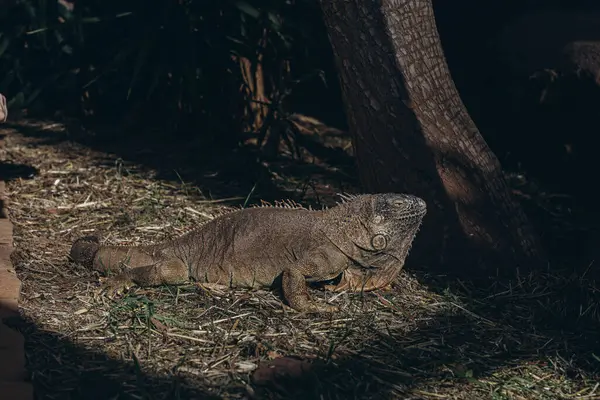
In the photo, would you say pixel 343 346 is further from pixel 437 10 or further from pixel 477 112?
pixel 437 10

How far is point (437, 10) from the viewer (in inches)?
347

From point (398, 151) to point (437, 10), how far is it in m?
3.17

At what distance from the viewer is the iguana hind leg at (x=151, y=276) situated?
550 centimetres

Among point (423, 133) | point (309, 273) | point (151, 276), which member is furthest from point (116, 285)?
point (423, 133)

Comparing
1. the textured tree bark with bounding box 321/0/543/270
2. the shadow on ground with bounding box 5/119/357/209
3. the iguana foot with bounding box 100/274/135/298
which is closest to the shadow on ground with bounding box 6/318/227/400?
the iguana foot with bounding box 100/274/135/298

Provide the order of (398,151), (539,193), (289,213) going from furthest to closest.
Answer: (539,193) → (398,151) → (289,213)

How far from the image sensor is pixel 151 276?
554 centimetres

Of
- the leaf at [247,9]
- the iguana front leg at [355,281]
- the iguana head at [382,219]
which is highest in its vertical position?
the leaf at [247,9]

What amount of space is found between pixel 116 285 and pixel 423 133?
2044mm

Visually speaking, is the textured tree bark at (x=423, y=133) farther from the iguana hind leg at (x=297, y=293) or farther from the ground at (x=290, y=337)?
the iguana hind leg at (x=297, y=293)

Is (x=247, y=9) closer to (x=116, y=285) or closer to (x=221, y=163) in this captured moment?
(x=221, y=163)

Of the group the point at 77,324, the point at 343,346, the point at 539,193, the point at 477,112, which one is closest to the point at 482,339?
the point at 343,346

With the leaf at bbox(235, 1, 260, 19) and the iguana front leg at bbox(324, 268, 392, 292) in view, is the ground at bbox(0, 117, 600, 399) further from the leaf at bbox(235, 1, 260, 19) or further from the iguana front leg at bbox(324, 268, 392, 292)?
the leaf at bbox(235, 1, 260, 19)

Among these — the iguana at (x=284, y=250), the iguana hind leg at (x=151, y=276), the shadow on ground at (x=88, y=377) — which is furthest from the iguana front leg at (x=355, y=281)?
the shadow on ground at (x=88, y=377)
